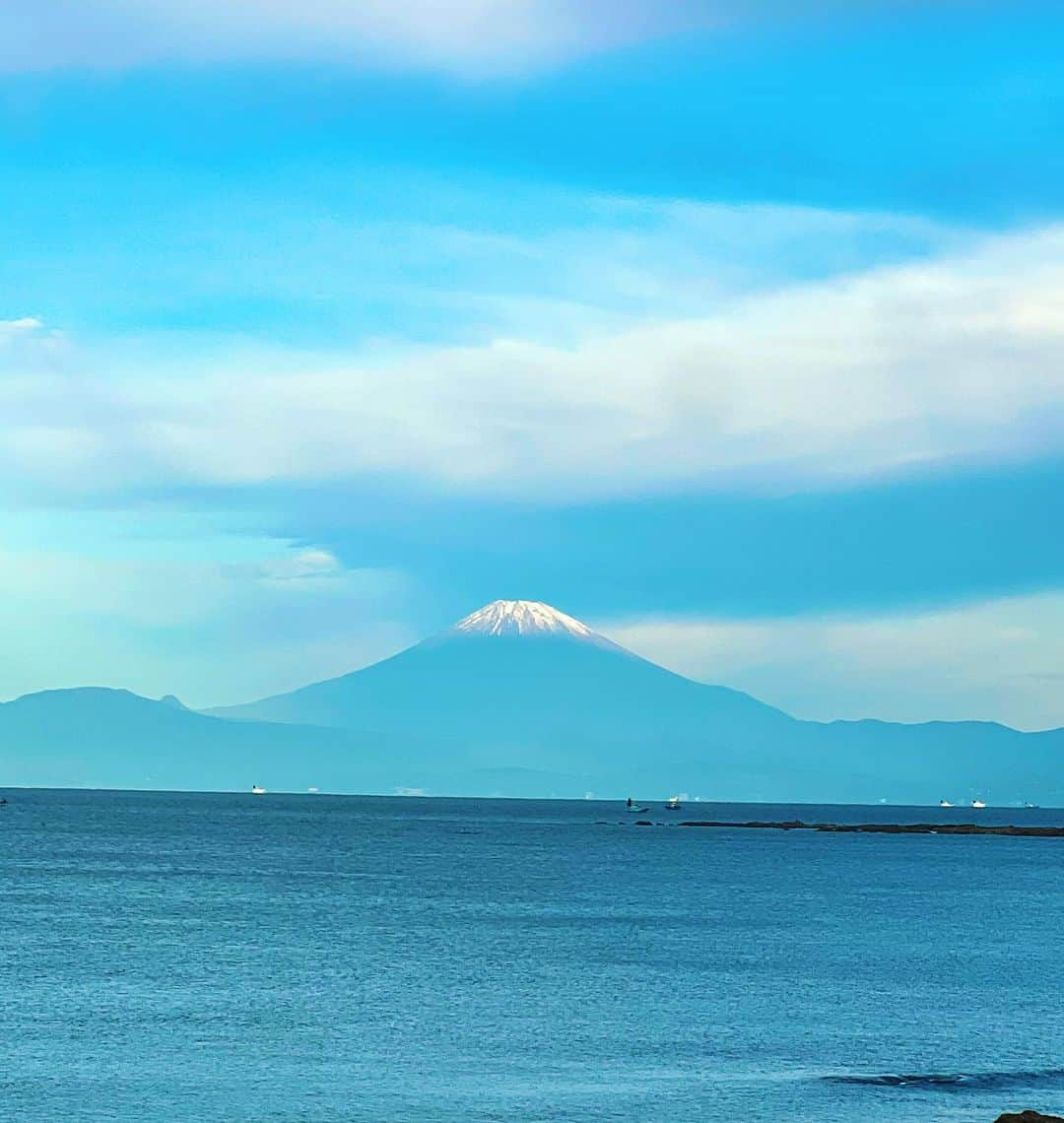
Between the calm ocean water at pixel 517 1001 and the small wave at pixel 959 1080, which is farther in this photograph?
the small wave at pixel 959 1080

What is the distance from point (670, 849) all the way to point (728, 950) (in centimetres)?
10083

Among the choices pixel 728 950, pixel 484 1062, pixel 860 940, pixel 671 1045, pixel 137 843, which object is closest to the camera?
pixel 484 1062

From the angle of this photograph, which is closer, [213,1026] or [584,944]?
[213,1026]

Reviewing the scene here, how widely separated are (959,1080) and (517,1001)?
16.9 meters

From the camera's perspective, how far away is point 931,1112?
41.2 meters

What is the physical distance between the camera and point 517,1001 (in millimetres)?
57531

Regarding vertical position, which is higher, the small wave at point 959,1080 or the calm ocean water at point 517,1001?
the calm ocean water at point 517,1001

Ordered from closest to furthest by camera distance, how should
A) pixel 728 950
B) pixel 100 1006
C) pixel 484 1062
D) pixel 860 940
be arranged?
pixel 484 1062 < pixel 100 1006 < pixel 728 950 < pixel 860 940

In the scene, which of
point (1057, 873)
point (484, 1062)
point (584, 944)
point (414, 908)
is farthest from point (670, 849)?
point (484, 1062)

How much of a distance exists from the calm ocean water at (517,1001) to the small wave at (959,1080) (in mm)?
168

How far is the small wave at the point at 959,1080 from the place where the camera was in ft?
147

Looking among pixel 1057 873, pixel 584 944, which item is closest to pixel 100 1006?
pixel 584 944

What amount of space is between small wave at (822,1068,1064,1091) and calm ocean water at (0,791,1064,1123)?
0.17m

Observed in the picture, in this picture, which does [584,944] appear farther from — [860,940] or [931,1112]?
[931,1112]
